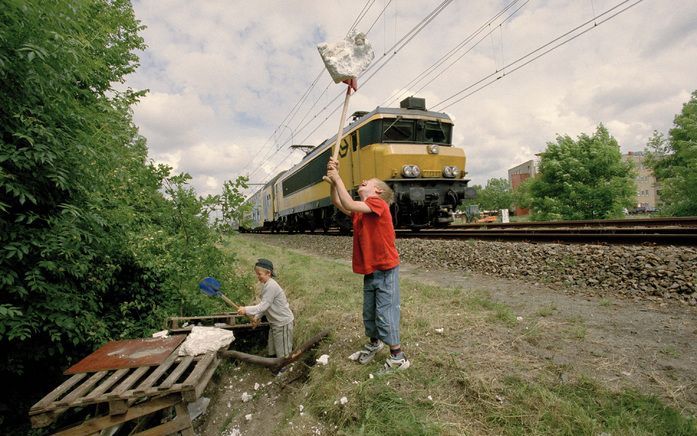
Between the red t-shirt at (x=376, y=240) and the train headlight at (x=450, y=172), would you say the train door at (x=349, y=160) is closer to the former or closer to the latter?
the train headlight at (x=450, y=172)

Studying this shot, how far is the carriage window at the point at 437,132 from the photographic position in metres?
11.8

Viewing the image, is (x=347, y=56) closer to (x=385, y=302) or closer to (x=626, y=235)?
(x=385, y=302)

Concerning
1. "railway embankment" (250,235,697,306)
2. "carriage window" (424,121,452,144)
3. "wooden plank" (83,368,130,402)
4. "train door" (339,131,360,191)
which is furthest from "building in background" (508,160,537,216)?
"wooden plank" (83,368,130,402)

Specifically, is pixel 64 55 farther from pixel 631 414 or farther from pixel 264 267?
pixel 631 414

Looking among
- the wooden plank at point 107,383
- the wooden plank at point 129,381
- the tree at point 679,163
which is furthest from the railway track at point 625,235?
the tree at point 679,163

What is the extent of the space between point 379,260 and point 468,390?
1.18m

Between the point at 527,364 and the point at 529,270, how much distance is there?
367cm

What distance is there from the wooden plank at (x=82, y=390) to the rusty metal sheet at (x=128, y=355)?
88 mm

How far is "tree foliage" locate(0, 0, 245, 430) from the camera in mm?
2758

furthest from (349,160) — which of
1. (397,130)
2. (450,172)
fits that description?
(450,172)

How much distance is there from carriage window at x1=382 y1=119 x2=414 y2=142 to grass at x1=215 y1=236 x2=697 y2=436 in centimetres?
742

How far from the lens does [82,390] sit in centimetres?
280

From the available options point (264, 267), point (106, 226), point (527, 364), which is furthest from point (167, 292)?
point (527, 364)

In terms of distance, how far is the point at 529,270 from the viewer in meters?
6.29
